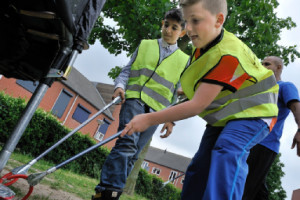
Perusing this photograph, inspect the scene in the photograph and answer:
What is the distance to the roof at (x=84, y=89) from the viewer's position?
2212 centimetres

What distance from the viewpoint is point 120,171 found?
2.12 meters

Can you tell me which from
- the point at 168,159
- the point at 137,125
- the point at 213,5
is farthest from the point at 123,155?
the point at 168,159

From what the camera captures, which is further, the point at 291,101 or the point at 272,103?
the point at 291,101

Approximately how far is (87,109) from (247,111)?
22.6 m

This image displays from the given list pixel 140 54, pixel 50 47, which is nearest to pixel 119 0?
pixel 140 54

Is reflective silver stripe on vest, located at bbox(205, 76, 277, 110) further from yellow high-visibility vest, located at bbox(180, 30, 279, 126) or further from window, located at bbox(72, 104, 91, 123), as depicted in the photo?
window, located at bbox(72, 104, 91, 123)

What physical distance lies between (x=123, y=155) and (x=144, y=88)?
76cm

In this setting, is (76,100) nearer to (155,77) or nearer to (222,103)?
(155,77)

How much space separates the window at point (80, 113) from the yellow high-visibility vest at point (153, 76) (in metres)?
20.3

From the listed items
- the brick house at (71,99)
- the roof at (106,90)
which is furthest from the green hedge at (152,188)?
the roof at (106,90)

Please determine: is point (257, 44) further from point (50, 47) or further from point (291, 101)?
point (50, 47)

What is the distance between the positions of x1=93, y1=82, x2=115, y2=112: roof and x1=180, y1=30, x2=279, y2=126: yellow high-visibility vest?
2608cm

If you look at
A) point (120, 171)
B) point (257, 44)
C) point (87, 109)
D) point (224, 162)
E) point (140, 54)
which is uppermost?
point (257, 44)

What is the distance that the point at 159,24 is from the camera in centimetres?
824
